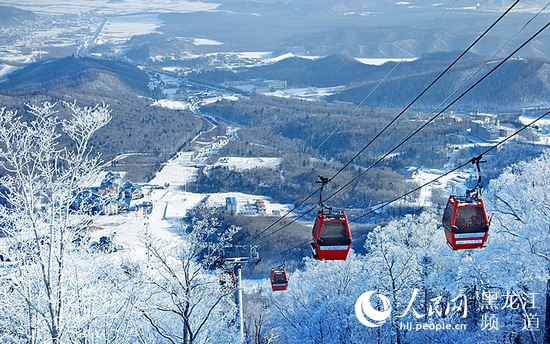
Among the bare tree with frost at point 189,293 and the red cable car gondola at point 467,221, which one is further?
the bare tree with frost at point 189,293

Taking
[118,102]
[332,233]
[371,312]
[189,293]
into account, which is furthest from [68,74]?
[332,233]

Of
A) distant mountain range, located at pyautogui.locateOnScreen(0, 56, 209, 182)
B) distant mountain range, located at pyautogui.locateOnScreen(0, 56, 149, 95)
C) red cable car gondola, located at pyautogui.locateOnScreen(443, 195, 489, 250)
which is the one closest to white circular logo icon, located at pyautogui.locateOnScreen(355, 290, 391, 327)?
red cable car gondola, located at pyautogui.locateOnScreen(443, 195, 489, 250)

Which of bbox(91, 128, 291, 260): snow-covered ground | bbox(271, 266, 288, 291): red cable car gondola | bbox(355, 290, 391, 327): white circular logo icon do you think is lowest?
bbox(355, 290, 391, 327): white circular logo icon

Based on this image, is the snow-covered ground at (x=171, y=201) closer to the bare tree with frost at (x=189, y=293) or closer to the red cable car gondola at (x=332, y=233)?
the bare tree with frost at (x=189, y=293)

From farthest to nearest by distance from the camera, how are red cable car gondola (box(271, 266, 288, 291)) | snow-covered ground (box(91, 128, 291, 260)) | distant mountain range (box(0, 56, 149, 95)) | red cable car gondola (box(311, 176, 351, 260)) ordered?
distant mountain range (box(0, 56, 149, 95))
snow-covered ground (box(91, 128, 291, 260))
red cable car gondola (box(271, 266, 288, 291))
red cable car gondola (box(311, 176, 351, 260))

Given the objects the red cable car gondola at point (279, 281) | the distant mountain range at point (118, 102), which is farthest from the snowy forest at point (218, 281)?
the distant mountain range at point (118, 102)

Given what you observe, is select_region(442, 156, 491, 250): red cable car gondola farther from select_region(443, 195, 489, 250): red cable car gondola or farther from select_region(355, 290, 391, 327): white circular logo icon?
select_region(355, 290, 391, 327): white circular logo icon

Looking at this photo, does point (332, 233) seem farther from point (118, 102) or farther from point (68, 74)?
point (68, 74)

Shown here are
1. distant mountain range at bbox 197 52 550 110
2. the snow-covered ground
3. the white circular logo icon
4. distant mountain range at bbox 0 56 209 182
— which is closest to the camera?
the white circular logo icon
